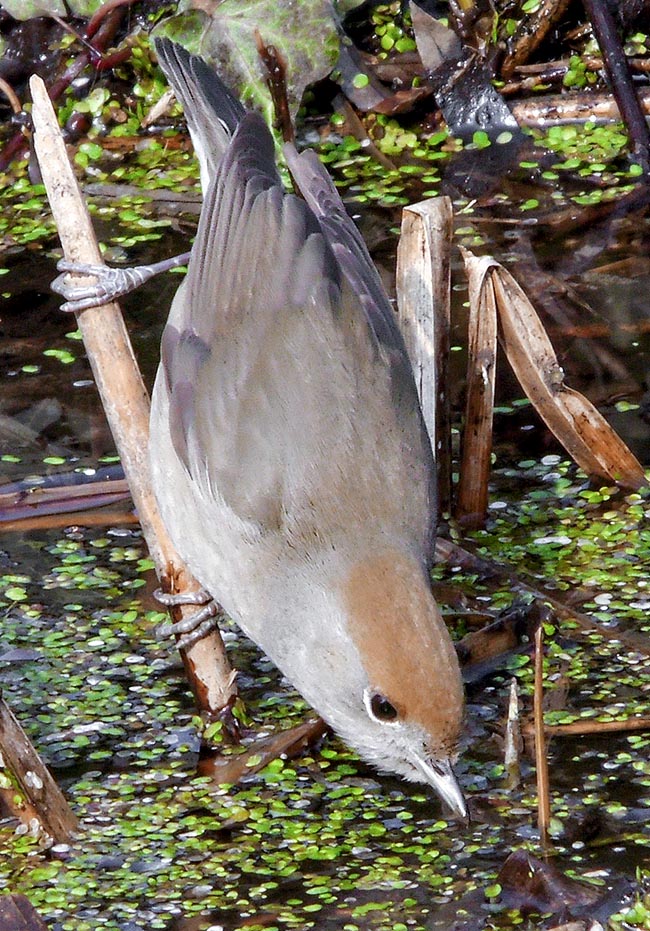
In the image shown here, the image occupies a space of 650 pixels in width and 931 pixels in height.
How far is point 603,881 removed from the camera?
381 centimetres

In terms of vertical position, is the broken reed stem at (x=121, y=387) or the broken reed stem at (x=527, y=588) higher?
the broken reed stem at (x=121, y=387)

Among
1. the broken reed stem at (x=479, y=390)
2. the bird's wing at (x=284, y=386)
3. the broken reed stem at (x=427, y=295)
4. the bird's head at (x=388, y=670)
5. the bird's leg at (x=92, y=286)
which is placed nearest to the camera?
the bird's head at (x=388, y=670)

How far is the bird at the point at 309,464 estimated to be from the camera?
149 inches

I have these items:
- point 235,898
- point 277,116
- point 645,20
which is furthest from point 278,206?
point 645,20

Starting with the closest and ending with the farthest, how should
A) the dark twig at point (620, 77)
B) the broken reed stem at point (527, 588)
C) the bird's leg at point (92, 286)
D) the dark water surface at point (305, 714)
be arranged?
the dark water surface at point (305, 714), the bird's leg at point (92, 286), the broken reed stem at point (527, 588), the dark twig at point (620, 77)

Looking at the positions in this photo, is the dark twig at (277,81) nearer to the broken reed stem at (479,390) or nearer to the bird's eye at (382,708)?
the broken reed stem at (479,390)

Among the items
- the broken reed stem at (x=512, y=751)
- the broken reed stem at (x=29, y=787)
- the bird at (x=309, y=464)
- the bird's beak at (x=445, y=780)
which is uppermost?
the bird at (x=309, y=464)

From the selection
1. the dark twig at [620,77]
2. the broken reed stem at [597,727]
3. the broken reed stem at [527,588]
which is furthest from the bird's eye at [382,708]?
the dark twig at [620,77]

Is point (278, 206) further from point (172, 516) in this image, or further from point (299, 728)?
point (299, 728)

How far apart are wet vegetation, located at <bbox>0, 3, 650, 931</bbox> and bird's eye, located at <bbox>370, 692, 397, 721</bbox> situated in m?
0.46

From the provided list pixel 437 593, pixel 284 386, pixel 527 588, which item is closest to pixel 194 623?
pixel 284 386

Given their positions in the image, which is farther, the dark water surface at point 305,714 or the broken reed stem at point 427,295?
the broken reed stem at point 427,295

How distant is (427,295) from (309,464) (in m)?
1.21

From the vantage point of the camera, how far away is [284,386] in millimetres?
4309
